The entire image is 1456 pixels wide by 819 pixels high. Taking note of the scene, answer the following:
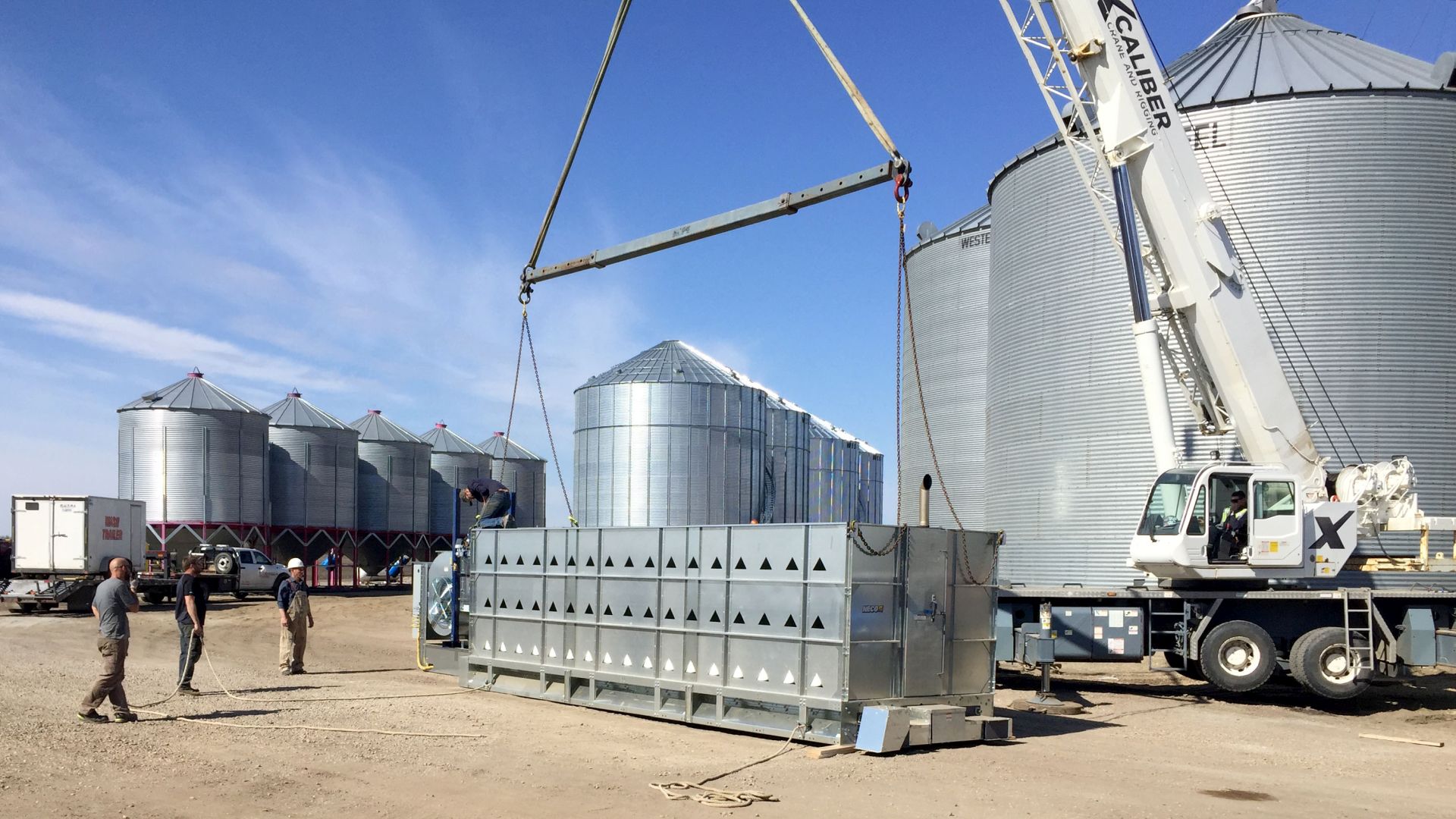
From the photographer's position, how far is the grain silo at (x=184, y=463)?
4225cm

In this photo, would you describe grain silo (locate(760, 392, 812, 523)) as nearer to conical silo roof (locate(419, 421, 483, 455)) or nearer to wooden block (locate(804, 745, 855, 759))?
conical silo roof (locate(419, 421, 483, 455))

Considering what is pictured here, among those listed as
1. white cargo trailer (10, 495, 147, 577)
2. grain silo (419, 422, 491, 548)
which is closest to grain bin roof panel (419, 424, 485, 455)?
grain silo (419, 422, 491, 548)

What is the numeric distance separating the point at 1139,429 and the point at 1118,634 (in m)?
7.73

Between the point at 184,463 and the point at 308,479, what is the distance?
6779 mm

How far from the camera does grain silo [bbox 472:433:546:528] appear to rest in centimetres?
6141

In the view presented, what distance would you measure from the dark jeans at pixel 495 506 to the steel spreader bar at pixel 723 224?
3.55 metres

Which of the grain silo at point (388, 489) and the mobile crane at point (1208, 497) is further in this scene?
the grain silo at point (388, 489)

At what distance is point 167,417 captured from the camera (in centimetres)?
4241

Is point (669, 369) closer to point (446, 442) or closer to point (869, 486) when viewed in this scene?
point (869, 486)

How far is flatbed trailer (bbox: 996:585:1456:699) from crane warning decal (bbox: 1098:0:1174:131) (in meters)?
7.29

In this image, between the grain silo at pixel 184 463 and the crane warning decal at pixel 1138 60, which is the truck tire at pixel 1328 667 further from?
the grain silo at pixel 184 463

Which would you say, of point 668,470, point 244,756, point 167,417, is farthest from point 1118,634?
point 167,417

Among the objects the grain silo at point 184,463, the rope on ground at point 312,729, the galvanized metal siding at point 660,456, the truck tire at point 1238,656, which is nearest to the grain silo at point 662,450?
the galvanized metal siding at point 660,456

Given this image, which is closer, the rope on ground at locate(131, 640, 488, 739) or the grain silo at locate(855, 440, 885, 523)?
the rope on ground at locate(131, 640, 488, 739)
